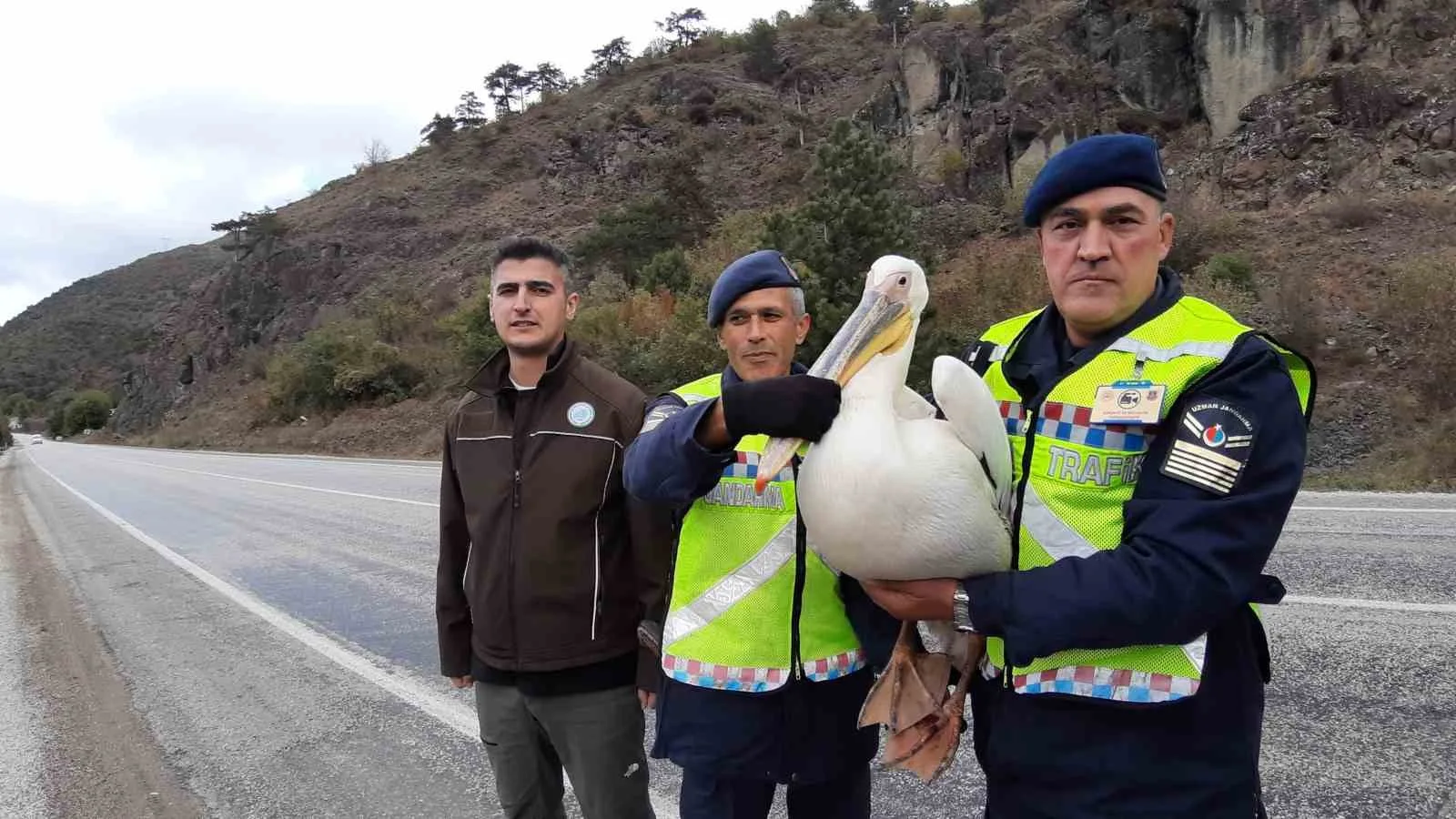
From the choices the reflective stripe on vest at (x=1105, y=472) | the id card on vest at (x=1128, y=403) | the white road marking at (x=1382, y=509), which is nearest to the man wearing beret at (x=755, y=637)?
the reflective stripe on vest at (x=1105, y=472)

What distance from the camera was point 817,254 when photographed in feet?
55.4

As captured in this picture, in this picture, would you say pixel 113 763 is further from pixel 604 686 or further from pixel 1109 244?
pixel 1109 244

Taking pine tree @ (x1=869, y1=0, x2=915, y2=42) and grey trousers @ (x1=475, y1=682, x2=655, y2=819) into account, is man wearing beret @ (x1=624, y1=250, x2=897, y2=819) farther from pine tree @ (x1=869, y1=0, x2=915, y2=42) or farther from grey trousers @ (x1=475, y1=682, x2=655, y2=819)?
pine tree @ (x1=869, y1=0, x2=915, y2=42)

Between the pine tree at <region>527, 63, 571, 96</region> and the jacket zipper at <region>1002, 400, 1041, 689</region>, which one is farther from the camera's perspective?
the pine tree at <region>527, 63, 571, 96</region>

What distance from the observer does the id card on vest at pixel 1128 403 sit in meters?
1.51

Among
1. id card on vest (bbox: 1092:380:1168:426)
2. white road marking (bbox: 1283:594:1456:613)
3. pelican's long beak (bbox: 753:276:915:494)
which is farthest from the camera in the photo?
white road marking (bbox: 1283:594:1456:613)

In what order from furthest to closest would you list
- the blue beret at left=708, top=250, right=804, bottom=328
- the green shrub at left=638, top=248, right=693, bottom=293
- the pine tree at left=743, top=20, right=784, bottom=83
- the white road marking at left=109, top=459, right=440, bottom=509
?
the pine tree at left=743, top=20, right=784, bottom=83 < the green shrub at left=638, top=248, right=693, bottom=293 < the white road marking at left=109, top=459, right=440, bottom=509 < the blue beret at left=708, top=250, right=804, bottom=328

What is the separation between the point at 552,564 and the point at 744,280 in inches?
41.8

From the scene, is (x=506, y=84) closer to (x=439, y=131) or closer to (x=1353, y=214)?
(x=439, y=131)

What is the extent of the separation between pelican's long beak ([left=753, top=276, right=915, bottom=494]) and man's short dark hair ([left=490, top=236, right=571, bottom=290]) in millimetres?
1215

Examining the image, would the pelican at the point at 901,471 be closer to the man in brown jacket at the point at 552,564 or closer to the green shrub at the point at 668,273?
the man in brown jacket at the point at 552,564

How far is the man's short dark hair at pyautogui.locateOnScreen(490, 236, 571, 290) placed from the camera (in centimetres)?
268

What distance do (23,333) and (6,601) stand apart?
15274cm

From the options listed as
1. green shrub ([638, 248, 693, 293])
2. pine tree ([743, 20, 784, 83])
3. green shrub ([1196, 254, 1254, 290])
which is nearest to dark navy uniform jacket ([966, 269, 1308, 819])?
green shrub ([1196, 254, 1254, 290])
